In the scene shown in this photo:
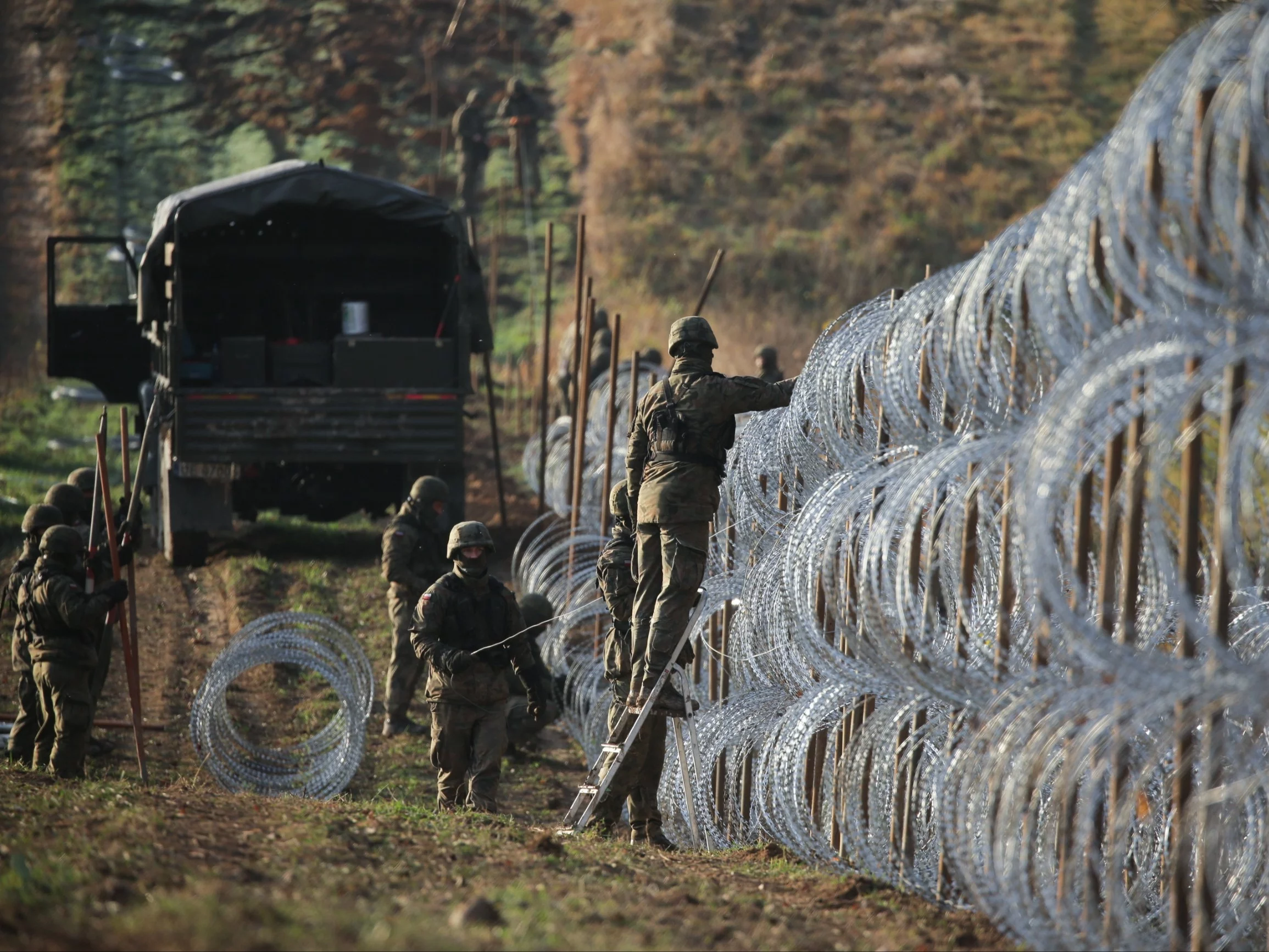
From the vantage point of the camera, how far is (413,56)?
3556 cm

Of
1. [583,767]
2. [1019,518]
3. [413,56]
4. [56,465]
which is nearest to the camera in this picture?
[1019,518]

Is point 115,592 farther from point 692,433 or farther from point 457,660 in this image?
point 692,433

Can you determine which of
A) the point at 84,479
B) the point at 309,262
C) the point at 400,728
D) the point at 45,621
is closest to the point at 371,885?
the point at 45,621

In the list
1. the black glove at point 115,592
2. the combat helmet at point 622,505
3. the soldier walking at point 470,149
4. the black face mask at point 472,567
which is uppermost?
the soldier walking at point 470,149

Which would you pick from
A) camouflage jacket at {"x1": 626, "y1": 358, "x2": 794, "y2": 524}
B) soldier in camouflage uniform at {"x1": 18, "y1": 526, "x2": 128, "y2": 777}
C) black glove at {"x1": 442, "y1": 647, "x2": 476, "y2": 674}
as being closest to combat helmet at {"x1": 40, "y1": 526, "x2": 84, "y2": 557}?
soldier in camouflage uniform at {"x1": 18, "y1": 526, "x2": 128, "y2": 777}

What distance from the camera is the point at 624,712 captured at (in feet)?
24.8

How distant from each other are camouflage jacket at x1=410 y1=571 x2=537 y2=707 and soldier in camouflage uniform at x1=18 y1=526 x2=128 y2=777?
1.64 metres

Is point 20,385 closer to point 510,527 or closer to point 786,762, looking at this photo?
point 510,527

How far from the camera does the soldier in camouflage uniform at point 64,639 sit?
8.16 meters

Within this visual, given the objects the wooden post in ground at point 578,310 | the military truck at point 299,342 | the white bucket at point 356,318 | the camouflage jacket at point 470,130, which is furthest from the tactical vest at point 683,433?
the camouflage jacket at point 470,130

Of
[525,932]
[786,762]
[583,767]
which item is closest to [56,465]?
[583,767]

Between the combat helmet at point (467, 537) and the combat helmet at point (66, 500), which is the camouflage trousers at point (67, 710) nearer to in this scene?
the combat helmet at point (66, 500)

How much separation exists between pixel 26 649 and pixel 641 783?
3.66m

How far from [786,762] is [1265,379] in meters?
3.00
